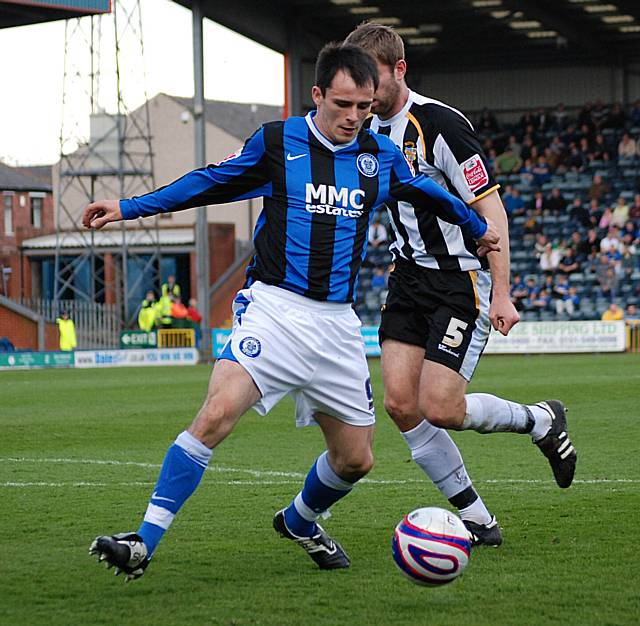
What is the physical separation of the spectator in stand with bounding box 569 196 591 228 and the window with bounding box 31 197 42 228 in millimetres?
33172

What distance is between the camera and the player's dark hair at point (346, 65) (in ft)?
16.6

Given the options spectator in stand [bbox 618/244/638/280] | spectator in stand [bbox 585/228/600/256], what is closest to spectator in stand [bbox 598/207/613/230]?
spectator in stand [bbox 585/228/600/256]

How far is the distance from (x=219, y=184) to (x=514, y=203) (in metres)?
29.4

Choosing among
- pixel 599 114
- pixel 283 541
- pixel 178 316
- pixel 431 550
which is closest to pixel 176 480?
pixel 431 550

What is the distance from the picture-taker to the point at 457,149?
234 inches

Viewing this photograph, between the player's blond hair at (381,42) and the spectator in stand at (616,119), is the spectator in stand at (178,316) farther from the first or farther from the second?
the player's blond hair at (381,42)

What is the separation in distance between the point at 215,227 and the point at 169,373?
2316 centimetres

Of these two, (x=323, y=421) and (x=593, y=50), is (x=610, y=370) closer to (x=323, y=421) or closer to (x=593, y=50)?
(x=323, y=421)

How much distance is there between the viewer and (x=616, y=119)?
116 feet

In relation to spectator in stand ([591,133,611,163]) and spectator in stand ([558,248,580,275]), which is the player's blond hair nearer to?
spectator in stand ([558,248,580,275])

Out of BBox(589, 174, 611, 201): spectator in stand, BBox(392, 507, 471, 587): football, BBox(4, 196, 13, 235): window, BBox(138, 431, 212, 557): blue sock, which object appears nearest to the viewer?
BBox(392, 507, 471, 587): football

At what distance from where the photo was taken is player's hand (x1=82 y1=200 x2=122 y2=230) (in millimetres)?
5109

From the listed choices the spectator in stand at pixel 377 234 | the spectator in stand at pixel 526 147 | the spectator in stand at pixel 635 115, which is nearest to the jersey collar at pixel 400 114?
the spectator in stand at pixel 377 234

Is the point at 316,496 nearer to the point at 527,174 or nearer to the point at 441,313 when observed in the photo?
the point at 441,313
